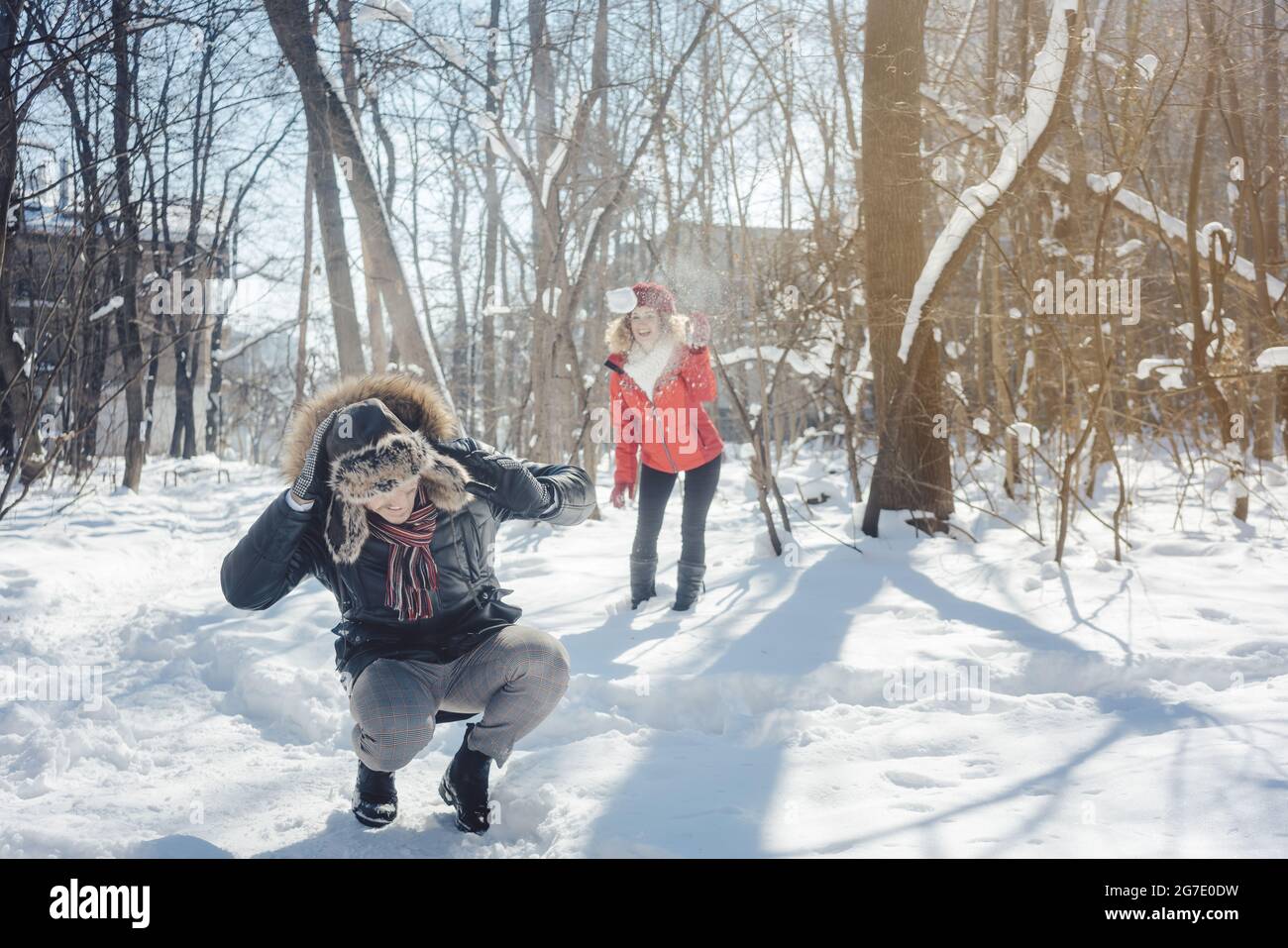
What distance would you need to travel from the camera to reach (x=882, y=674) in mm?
3449

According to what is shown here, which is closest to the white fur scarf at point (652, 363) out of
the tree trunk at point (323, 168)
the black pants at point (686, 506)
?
the black pants at point (686, 506)

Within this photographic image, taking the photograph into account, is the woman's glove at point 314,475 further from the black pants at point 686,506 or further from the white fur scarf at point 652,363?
the black pants at point 686,506

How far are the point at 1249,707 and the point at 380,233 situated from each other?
7.08 m

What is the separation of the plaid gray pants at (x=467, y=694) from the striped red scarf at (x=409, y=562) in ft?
0.47

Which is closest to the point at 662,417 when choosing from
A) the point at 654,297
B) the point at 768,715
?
Answer: the point at 654,297

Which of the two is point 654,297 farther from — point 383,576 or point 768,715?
point 383,576

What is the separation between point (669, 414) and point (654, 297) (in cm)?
59

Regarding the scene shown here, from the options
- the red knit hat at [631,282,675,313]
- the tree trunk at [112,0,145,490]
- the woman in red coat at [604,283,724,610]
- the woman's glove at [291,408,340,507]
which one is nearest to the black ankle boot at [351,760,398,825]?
the woman's glove at [291,408,340,507]

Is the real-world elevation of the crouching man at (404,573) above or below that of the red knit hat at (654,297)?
below

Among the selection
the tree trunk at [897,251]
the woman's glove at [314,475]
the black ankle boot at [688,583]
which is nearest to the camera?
the woman's glove at [314,475]

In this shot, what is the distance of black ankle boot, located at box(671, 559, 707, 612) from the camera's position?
4652 millimetres

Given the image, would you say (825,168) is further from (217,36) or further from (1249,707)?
(1249,707)

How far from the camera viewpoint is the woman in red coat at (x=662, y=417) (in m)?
4.54

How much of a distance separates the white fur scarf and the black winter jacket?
1.93 m
